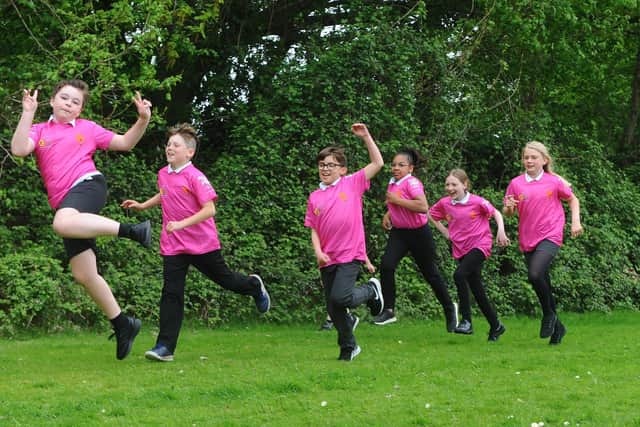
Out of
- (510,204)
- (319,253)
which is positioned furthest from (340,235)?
(510,204)

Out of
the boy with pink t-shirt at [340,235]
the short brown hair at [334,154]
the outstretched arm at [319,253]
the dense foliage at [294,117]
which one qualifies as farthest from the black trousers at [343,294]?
the dense foliage at [294,117]

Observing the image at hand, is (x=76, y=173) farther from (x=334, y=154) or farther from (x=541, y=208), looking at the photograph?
(x=541, y=208)

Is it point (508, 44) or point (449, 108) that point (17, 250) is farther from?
point (508, 44)

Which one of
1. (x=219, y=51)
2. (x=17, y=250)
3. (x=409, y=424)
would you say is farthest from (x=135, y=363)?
(x=219, y=51)

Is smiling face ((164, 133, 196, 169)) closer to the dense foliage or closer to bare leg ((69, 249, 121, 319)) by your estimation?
bare leg ((69, 249, 121, 319))

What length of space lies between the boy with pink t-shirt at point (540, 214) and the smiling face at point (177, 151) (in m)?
3.29

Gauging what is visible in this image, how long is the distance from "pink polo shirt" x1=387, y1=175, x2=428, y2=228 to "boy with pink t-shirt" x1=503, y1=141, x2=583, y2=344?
1.06m

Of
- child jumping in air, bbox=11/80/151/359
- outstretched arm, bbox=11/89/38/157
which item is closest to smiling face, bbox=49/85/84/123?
child jumping in air, bbox=11/80/151/359

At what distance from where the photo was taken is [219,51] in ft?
56.5

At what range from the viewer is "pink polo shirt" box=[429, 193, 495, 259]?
1084cm

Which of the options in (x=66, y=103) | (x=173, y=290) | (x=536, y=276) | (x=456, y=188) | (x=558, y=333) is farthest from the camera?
Result: (x=456, y=188)

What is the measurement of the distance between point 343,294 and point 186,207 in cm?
163

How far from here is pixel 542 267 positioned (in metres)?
9.77

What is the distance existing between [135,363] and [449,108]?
31.7ft
